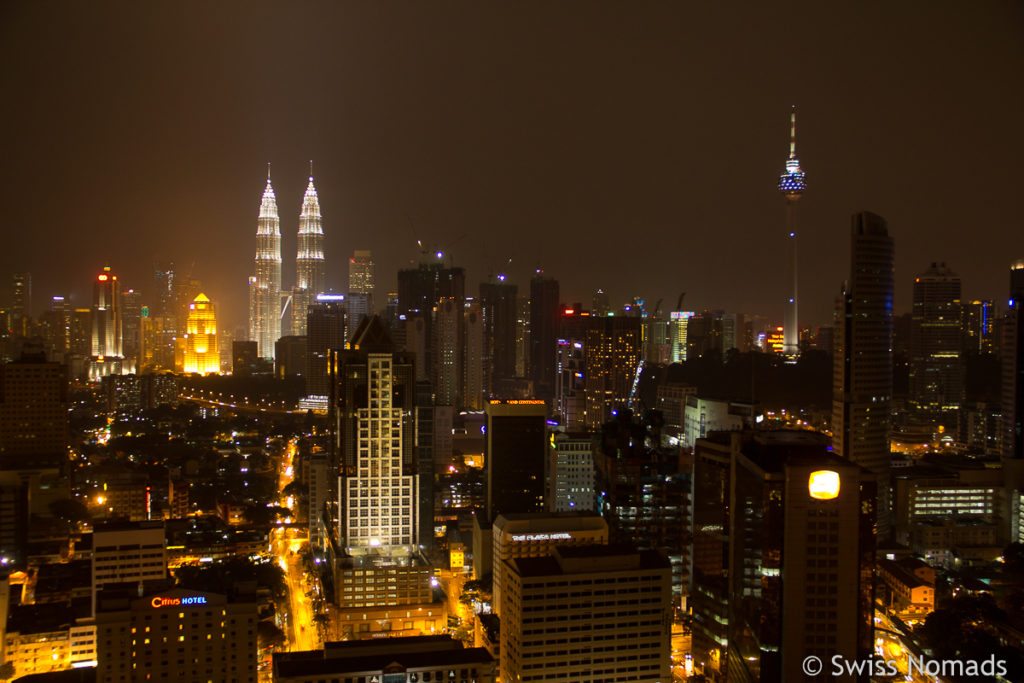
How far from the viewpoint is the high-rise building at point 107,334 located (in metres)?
25.2

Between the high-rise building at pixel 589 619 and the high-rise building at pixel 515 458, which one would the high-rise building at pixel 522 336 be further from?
the high-rise building at pixel 589 619

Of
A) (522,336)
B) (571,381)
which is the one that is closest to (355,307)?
(522,336)

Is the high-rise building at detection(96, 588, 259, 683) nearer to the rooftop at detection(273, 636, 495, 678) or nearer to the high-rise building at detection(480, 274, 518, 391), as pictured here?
the rooftop at detection(273, 636, 495, 678)

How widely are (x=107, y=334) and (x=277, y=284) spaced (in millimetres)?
6876

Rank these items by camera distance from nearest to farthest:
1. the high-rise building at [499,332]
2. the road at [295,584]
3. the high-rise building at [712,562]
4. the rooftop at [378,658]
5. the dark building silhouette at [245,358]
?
1. the rooftop at [378,658]
2. the high-rise building at [712,562]
3. the road at [295,584]
4. the high-rise building at [499,332]
5. the dark building silhouette at [245,358]

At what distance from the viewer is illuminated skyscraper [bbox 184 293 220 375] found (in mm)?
33281

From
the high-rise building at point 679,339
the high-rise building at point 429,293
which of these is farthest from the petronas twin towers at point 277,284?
the high-rise building at point 679,339

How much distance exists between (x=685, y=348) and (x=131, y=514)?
14216 mm

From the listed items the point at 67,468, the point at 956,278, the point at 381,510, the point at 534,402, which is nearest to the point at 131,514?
the point at 67,468

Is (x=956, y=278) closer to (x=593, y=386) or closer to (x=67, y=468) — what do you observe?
(x=593, y=386)

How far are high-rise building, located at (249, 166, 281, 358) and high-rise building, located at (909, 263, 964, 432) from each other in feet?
55.5

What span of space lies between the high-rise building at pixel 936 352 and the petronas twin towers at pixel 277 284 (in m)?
14.9

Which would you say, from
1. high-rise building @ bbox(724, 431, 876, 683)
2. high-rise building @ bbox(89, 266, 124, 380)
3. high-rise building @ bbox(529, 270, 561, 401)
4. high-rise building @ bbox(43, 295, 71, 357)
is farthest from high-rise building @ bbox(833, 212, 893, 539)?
high-rise building @ bbox(89, 266, 124, 380)

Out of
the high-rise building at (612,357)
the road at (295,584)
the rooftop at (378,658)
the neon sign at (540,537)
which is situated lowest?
the road at (295,584)
